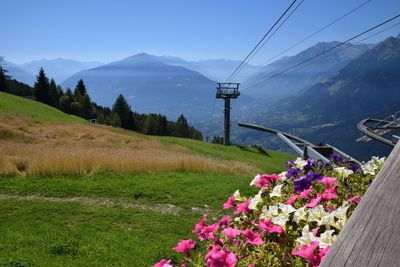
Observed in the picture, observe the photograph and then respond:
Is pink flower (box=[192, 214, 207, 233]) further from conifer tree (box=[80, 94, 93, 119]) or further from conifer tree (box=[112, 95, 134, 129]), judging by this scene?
conifer tree (box=[112, 95, 134, 129])

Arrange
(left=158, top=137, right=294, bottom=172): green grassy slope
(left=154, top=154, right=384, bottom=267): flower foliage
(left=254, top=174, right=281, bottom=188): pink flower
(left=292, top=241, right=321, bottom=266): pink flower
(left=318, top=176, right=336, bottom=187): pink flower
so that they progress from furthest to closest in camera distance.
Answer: (left=158, top=137, right=294, bottom=172): green grassy slope
(left=254, top=174, right=281, bottom=188): pink flower
(left=318, top=176, right=336, bottom=187): pink flower
(left=154, top=154, right=384, bottom=267): flower foliage
(left=292, top=241, right=321, bottom=266): pink flower

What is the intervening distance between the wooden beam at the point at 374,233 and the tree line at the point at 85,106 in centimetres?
7419

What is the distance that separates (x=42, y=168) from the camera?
13984 mm

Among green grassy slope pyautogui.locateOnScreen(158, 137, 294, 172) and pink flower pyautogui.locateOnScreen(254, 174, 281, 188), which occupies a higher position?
pink flower pyautogui.locateOnScreen(254, 174, 281, 188)

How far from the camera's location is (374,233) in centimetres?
113

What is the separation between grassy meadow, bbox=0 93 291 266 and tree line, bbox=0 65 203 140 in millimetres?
58733

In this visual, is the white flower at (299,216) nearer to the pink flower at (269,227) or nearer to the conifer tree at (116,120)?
the pink flower at (269,227)

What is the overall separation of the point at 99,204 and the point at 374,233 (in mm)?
10903

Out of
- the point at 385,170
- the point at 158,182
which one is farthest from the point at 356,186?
the point at 158,182

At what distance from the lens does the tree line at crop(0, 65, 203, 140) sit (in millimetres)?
72062

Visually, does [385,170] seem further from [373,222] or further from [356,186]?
[356,186]

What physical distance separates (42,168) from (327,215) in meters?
13.8

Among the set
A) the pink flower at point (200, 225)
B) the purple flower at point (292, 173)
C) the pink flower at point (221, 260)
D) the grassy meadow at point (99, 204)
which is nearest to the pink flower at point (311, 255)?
the pink flower at point (221, 260)

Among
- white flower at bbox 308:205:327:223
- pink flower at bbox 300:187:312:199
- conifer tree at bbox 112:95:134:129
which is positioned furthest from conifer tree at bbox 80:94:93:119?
white flower at bbox 308:205:327:223
